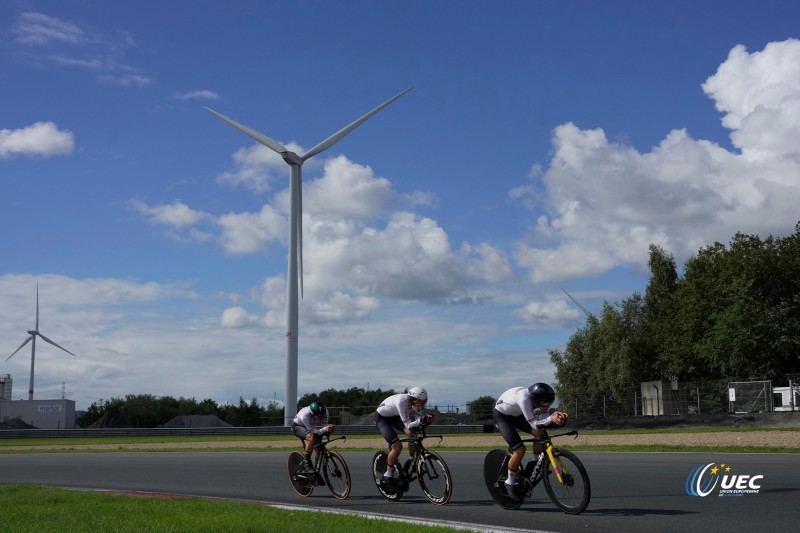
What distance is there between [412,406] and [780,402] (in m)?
32.9

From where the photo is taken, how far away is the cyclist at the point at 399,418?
13.1 meters

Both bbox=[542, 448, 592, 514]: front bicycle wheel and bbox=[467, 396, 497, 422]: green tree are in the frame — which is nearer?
bbox=[542, 448, 592, 514]: front bicycle wheel

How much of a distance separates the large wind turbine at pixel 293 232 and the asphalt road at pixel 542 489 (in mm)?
25202

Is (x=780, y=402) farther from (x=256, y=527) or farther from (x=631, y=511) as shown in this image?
(x=256, y=527)

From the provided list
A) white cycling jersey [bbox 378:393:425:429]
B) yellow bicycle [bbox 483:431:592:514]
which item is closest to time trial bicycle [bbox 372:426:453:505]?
white cycling jersey [bbox 378:393:425:429]

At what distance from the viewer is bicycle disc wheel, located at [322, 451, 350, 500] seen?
1468 centimetres

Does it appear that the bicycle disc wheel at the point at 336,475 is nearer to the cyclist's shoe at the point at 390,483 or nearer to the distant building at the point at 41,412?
the cyclist's shoe at the point at 390,483

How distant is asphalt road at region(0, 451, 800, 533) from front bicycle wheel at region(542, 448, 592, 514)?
174mm

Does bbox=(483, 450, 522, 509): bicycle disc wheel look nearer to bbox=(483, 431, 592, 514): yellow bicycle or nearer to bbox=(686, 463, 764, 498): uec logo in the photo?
bbox=(483, 431, 592, 514): yellow bicycle

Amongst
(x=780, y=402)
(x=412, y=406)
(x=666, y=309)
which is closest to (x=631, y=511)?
(x=412, y=406)

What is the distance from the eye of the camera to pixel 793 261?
190 feet

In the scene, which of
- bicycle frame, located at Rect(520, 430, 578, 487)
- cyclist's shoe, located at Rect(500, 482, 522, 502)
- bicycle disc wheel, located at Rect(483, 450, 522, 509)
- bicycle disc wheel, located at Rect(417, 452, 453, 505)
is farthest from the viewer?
bicycle disc wheel, located at Rect(417, 452, 453, 505)

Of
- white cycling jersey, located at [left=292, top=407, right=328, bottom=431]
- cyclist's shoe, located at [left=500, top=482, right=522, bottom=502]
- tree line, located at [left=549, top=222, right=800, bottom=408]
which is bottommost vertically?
cyclist's shoe, located at [left=500, top=482, right=522, bottom=502]

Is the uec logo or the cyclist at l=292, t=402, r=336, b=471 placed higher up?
the cyclist at l=292, t=402, r=336, b=471
